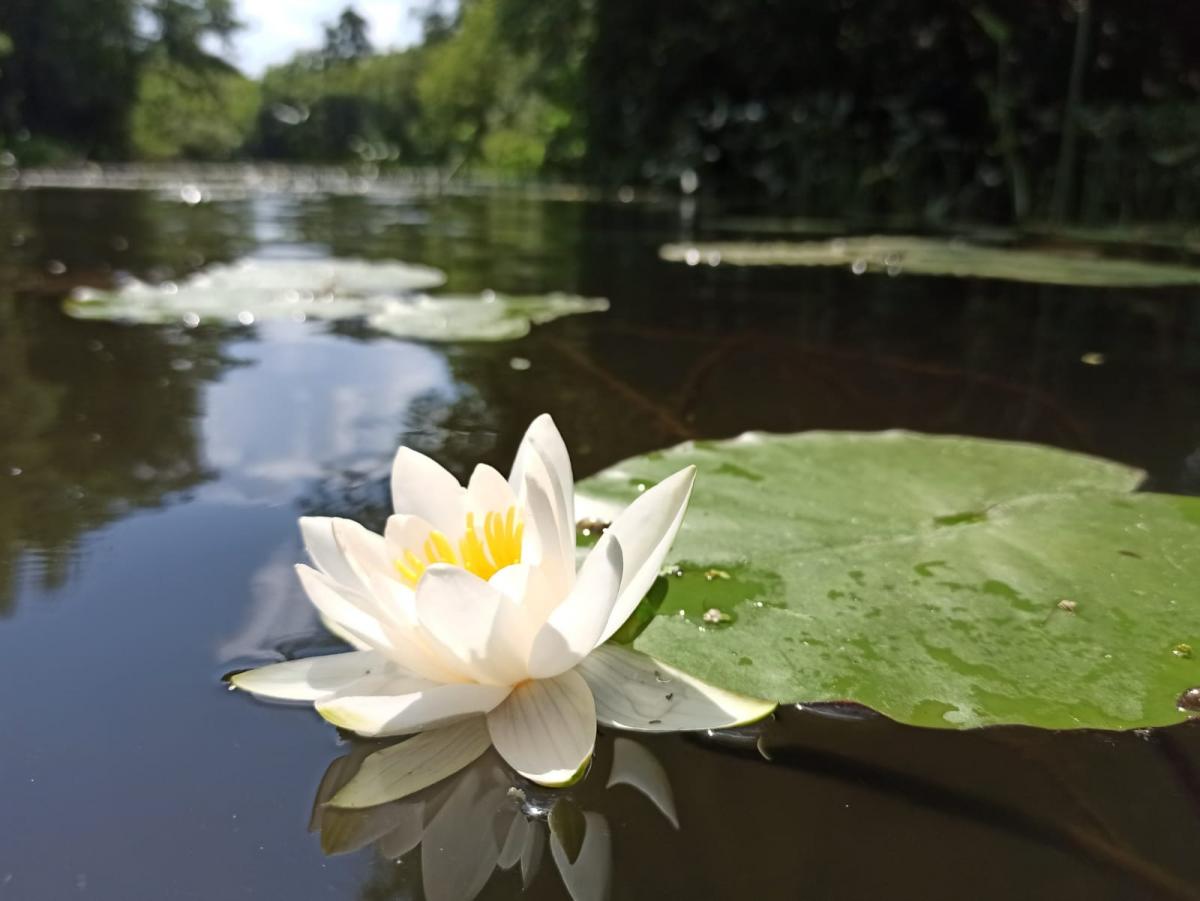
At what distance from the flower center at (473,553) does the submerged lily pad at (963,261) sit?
90.6 inches

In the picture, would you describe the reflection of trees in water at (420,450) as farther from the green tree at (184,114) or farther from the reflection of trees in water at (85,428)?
the green tree at (184,114)

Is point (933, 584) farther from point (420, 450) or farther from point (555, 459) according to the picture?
point (420, 450)

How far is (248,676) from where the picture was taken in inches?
20.2

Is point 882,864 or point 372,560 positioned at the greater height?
point 372,560

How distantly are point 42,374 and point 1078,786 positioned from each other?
4.77 feet

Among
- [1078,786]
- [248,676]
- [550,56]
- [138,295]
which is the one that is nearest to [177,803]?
[248,676]

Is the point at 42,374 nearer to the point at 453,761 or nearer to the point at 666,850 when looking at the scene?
the point at 453,761

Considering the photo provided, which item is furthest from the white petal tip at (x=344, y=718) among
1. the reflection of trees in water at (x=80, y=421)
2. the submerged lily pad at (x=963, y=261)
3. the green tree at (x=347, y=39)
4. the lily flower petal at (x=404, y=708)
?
the green tree at (x=347, y=39)

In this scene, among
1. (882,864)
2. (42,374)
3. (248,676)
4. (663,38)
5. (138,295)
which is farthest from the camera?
(663,38)

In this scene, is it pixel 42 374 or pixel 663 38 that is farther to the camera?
pixel 663 38

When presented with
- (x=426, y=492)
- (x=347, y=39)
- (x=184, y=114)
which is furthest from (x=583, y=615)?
(x=347, y=39)

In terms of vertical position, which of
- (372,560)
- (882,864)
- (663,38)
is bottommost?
(882,864)

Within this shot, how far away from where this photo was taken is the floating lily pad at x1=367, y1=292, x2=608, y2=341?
5.52 feet

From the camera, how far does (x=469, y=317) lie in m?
1.78
